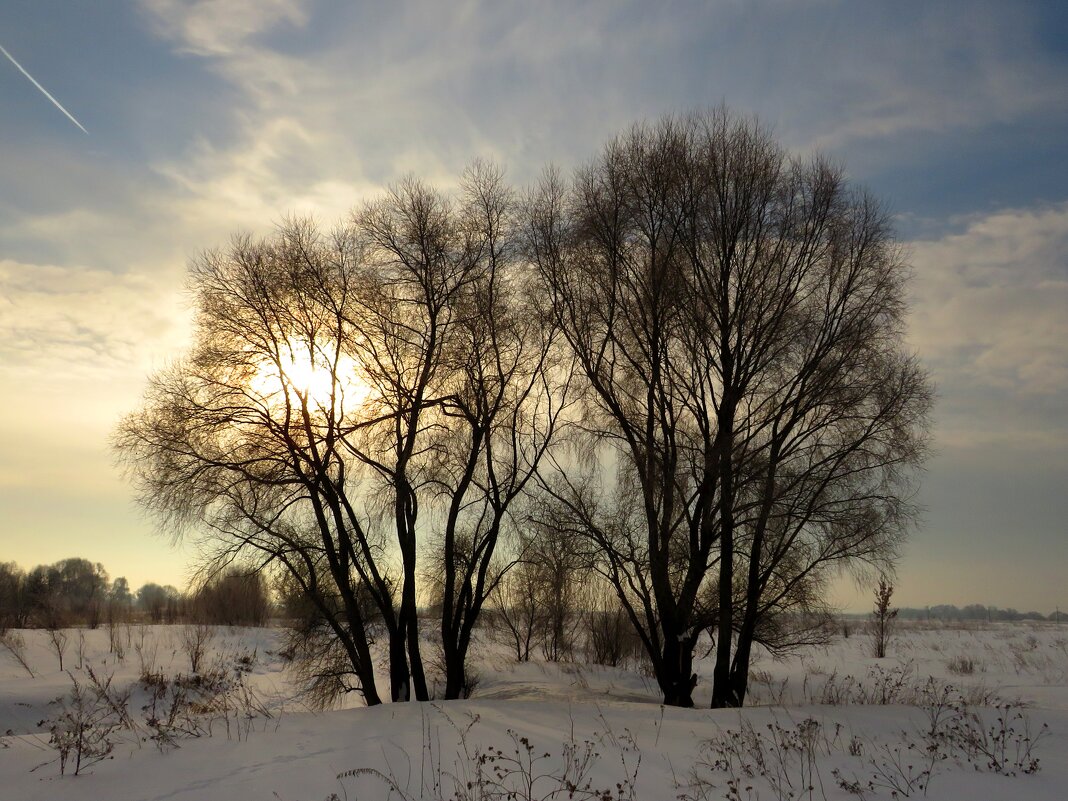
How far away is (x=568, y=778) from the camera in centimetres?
743

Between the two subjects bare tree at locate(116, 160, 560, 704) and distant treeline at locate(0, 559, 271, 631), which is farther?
distant treeline at locate(0, 559, 271, 631)

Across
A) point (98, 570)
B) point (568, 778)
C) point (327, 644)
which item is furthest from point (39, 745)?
point (98, 570)

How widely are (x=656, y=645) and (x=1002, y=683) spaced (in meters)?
9.26

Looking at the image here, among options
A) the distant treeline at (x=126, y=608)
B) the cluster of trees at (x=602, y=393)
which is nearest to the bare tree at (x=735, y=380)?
the cluster of trees at (x=602, y=393)

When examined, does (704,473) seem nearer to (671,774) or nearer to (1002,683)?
(671,774)

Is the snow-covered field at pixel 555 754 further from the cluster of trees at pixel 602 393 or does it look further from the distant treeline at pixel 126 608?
the distant treeline at pixel 126 608

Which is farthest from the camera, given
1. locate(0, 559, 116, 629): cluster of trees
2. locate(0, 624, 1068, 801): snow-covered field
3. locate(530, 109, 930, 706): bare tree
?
locate(0, 559, 116, 629): cluster of trees

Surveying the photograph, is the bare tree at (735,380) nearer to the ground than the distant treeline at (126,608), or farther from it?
farther from it

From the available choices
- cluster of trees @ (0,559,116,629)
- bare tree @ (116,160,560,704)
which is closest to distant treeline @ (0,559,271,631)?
cluster of trees @ (0,559,116,629)

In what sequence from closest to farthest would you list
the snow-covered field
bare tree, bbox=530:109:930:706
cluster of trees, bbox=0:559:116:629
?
the snow-covered field → bare tree, bbox=530:109:930:706 → cluster of trees, bbox=0:559:116:629

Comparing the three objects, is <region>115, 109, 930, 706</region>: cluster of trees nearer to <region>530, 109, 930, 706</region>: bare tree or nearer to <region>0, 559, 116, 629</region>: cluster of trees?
<region>530, 109, 930, 706</region>: bare tree

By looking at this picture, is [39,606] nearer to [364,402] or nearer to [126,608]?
[126,608]

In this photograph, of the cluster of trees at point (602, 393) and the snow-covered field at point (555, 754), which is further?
the cluster of trees at point (602, 393)

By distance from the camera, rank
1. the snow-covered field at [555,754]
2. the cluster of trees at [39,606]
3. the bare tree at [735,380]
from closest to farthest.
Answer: the snow-covered field at [555,754] < the bare tree at [735,380] < the cluster of trees at [39,606]
